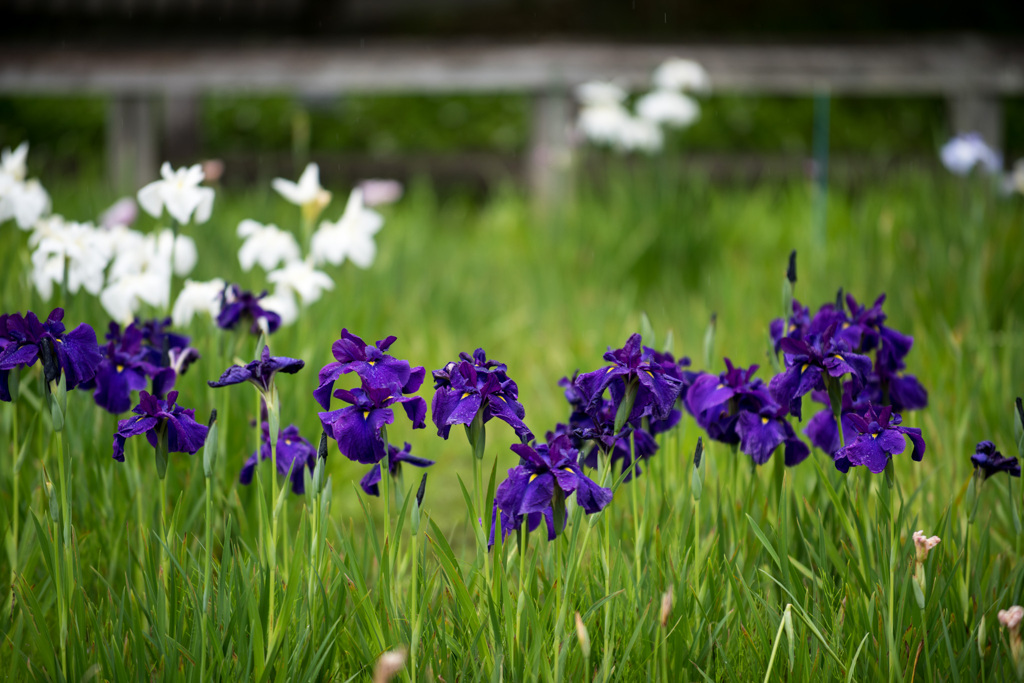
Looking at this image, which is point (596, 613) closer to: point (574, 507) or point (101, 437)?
point (574, 507)

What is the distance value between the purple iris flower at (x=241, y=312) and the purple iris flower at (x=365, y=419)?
54cm

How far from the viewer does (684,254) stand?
3.72 metres

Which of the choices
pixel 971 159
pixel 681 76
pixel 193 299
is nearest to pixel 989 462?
pixel 193 299

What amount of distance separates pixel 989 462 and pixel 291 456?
42.9 inches

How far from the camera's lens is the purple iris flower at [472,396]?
3.72ft

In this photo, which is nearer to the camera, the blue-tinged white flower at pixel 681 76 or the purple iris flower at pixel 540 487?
the purple iris flower at pixel 540 487

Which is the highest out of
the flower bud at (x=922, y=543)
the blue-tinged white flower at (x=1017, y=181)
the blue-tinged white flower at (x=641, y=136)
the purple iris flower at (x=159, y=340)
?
the blue-tinged white flower at (x=641, y=136)

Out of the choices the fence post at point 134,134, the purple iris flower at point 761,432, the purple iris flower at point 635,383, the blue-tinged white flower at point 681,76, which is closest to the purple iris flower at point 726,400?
the purple iris flower at point 761,432

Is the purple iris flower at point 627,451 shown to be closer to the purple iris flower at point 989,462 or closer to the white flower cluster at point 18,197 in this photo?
the purple iris flower at point 989,462

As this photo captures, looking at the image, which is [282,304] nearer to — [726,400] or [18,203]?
[18,203]

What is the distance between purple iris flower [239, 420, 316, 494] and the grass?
0.29 ft

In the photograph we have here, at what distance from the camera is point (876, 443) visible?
121 cm

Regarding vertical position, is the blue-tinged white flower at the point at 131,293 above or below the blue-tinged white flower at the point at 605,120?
below

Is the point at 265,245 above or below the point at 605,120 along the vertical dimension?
below
